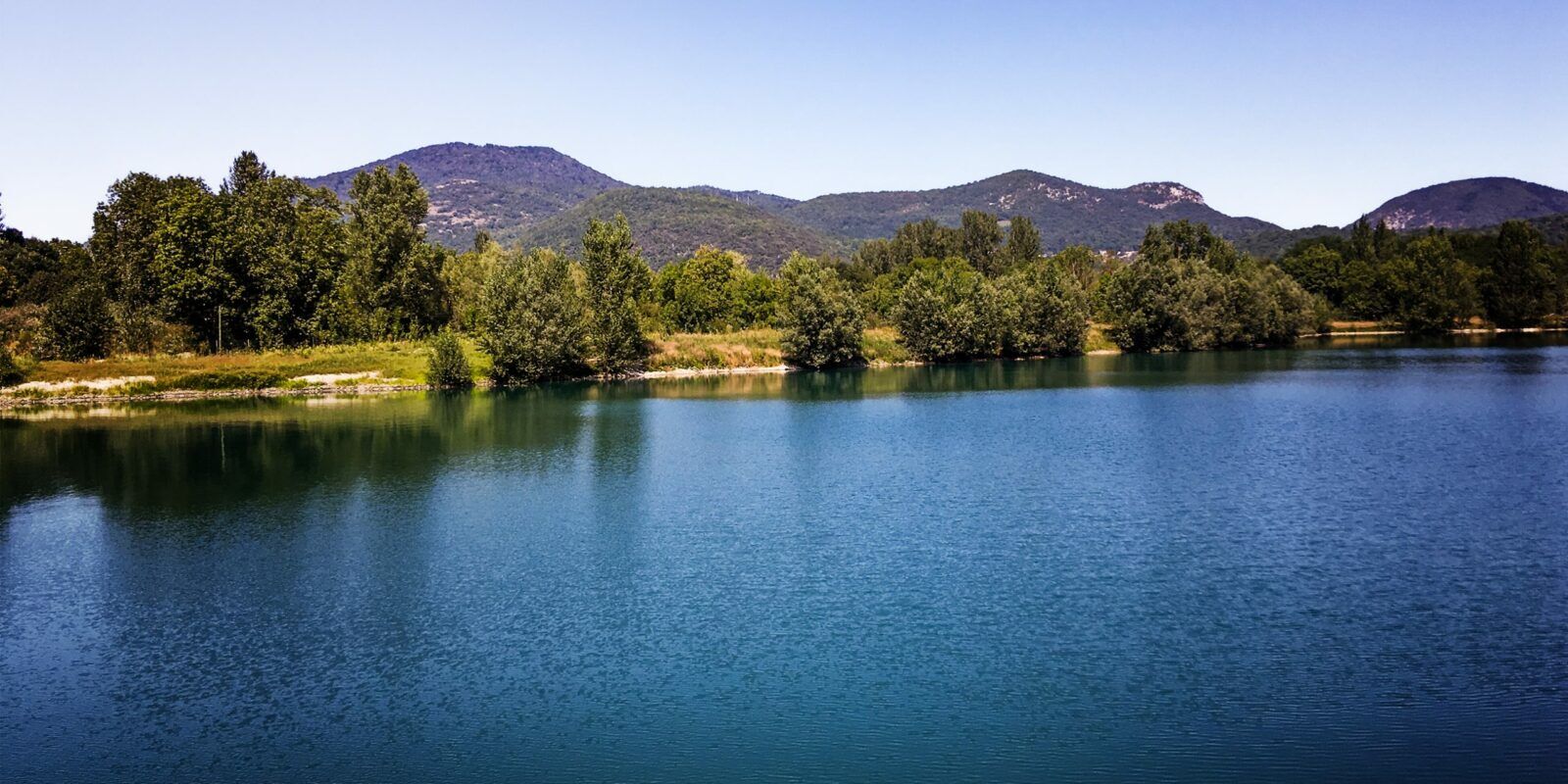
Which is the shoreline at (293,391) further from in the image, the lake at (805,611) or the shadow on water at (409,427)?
the lake at (805,611)

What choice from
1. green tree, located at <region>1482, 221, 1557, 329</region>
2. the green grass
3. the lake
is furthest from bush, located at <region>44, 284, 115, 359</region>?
green tree, located at <region>1482, 221, 1557, 329</region>

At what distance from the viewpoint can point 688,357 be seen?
9238 cm

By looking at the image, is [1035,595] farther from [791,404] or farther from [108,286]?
[108,286]

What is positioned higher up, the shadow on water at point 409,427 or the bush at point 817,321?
the bush at point 817,321

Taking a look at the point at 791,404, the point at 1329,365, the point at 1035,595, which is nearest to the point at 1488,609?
the point at 1035,595

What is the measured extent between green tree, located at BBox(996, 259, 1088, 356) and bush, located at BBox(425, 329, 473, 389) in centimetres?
5478

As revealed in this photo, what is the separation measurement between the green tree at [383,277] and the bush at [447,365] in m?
9.20

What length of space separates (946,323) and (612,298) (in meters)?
34.8

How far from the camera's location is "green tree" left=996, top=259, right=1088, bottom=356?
103312 millimetres

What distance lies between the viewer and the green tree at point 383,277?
82000 millimetres

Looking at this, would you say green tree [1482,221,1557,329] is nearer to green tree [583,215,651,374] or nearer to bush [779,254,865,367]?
bush [779,254,865,367]

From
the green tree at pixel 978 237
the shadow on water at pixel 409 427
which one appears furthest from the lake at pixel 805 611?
the green tree at pixel 978 237

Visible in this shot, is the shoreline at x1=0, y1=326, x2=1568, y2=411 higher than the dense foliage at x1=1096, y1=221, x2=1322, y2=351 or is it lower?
lower

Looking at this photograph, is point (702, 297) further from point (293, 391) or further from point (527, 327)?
point (293, 391)
